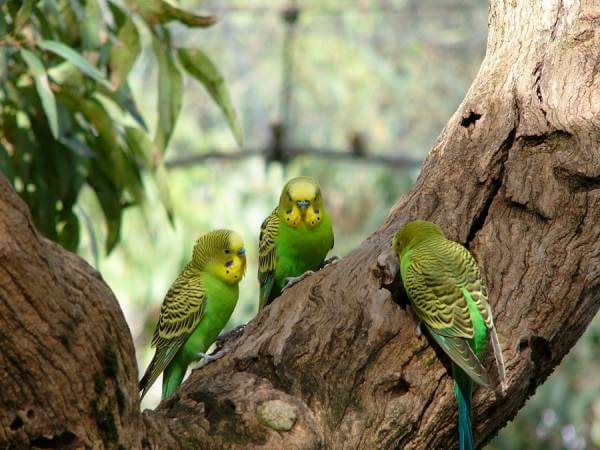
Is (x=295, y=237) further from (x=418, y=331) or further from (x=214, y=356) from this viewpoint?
(x=418, y=331)

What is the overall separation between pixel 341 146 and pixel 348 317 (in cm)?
881

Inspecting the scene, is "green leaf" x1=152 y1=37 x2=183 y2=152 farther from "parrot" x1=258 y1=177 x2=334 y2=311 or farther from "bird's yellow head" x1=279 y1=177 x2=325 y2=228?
"bird's yellow head" x1=279 y1=177 x2=325 y2=228

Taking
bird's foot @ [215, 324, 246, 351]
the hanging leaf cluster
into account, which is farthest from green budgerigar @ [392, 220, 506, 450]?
the hanging leaf cluster

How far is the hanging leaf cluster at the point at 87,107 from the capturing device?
12.6ft

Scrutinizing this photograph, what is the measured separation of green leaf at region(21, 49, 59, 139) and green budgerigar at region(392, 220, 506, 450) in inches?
56.1

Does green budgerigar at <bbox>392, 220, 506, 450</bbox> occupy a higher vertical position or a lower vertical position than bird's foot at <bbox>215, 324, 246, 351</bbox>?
higher

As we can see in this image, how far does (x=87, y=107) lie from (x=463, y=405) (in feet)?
6.92

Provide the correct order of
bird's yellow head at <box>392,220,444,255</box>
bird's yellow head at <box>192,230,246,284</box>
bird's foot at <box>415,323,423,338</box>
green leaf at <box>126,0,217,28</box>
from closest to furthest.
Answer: bird's foot at <box>415,323,423,338</box> < bird's yellow head at <box>392,220,444,255</box> < bird's yellow head at <box>192,230,246,284</box> < green leaf at <box>126,0,217,28</box>

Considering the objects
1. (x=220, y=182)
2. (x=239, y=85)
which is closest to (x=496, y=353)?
(x=220, y=182)

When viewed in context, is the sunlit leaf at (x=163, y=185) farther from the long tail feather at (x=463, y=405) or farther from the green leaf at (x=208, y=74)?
the long tail feather at (x=463, y=405)

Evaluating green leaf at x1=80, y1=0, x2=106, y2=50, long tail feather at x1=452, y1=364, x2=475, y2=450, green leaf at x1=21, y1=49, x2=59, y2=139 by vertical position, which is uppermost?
green leaf at x1=80, y1=0, x2=106, y2=50

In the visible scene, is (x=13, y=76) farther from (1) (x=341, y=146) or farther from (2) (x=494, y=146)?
(1) (x=341, y=146)

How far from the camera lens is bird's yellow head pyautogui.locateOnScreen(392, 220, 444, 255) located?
281cm

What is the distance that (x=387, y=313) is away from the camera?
2.68 m
